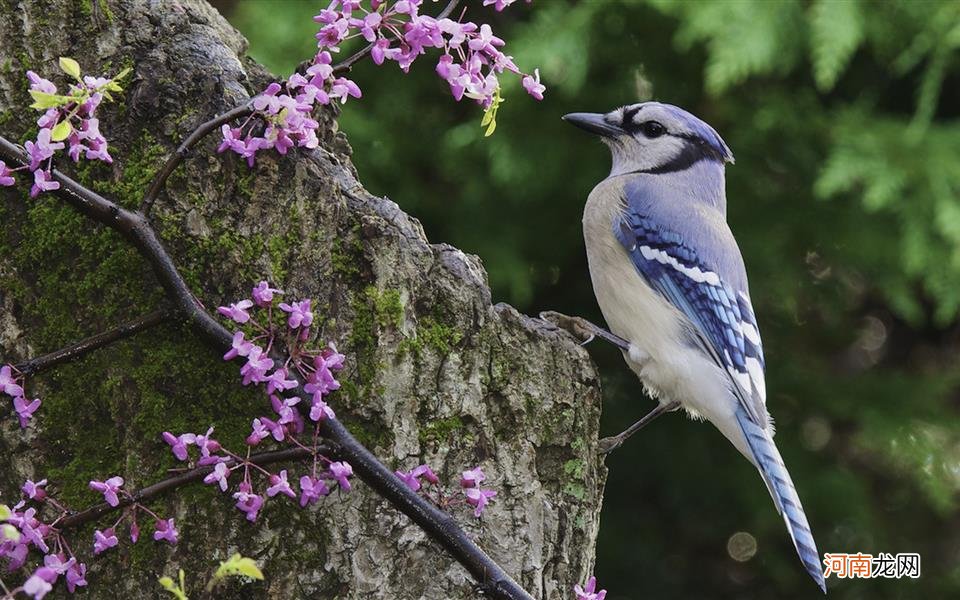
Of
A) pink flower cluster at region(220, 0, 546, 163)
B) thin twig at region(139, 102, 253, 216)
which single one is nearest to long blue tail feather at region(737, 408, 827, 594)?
pink flower cluster at region(220, 0, 546, 163)

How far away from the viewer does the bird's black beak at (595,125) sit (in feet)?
10.8

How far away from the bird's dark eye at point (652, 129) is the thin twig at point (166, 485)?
186 cm

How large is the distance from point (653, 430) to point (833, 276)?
90 centimetres

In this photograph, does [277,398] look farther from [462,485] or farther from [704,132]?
[704,132]

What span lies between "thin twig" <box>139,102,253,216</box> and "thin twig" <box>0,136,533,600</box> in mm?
33

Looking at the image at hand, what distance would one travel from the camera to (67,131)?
167 cm

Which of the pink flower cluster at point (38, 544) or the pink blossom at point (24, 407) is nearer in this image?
the pink flower cluster at point (38, 544)

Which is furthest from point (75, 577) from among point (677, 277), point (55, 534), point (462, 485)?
point (677, 277)

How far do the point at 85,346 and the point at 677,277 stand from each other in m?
1.71

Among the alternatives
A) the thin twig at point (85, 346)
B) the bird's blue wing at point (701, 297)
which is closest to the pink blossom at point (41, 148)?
the thin twig at point (85, 346)

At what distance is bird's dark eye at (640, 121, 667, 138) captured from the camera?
3.41m

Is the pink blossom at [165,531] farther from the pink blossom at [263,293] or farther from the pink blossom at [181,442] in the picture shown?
the pink blossom at [263,293]

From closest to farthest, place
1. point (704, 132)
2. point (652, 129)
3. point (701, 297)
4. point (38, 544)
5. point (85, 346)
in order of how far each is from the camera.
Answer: point (38, 544), point (85, 346), point (701, 297), point (704, 132), point (652, 129)

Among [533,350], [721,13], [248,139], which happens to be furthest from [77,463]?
[721,13]
